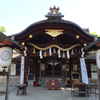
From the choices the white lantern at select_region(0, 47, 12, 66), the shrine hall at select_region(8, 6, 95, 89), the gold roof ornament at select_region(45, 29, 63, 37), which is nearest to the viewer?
the white lantern at select_region(0, 47, 12, 66)

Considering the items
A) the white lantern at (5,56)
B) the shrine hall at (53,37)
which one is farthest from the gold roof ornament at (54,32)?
the white lantern at (5,56)

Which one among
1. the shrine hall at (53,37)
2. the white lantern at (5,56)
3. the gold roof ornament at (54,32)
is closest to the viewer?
the white lantern at (5,56)

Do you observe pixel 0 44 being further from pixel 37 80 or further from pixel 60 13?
pixel 37 80

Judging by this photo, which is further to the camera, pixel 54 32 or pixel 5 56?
pixel 54 32

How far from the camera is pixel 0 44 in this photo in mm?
5125

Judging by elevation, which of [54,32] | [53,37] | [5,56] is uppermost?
[54,32]

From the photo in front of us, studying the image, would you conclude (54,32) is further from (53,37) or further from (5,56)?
(5,56)

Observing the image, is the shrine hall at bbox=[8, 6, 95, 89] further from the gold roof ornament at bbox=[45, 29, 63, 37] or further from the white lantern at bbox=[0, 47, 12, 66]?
the white lantern at bbox=[0, 47, 12, 66]

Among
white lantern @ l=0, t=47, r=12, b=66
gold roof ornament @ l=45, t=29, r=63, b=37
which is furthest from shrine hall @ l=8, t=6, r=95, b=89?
white lantern @ l=0, t=47, r=12, b=66

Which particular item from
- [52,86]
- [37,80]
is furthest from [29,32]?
[37,80]

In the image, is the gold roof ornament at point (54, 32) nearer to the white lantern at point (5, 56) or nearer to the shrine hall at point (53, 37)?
the shrine hall at point (53, 37)

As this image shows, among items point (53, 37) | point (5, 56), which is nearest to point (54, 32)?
point (53, 37)

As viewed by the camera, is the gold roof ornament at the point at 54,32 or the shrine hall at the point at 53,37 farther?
the gold roof ornament at the point at 54,32

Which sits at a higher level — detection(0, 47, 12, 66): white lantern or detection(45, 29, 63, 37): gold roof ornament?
detection(45, 29, 63, 37): gold roof ornament
